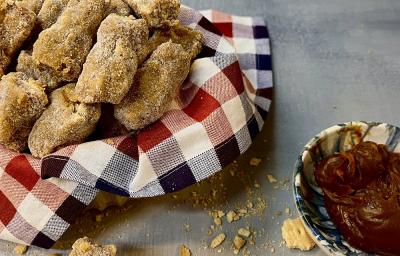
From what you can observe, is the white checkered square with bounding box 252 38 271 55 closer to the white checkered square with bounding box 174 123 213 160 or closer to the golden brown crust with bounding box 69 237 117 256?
the white checkered square with bounding box 174 123 213 160

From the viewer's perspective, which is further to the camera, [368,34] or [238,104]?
[368,34]

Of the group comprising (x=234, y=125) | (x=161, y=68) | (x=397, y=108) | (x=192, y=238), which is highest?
(x=161, y=68)

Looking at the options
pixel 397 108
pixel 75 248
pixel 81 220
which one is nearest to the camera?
pixel 75 248

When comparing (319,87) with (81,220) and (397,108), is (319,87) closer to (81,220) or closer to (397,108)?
(397,108)

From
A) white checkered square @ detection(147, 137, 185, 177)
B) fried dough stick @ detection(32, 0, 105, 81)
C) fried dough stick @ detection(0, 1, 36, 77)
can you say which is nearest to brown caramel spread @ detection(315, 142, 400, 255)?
white checkered square @ detection(147, 137, 185, 177)

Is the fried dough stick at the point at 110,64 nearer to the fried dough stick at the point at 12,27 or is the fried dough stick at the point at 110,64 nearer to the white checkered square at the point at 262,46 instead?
the fried dough stick at the point at 12,27

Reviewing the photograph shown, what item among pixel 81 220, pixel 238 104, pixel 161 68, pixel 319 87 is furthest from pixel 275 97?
pixel 81 220
